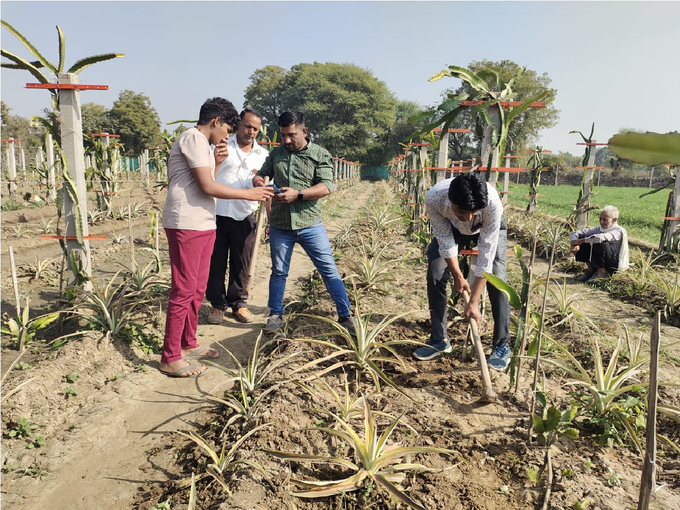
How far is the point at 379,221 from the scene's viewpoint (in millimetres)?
7629

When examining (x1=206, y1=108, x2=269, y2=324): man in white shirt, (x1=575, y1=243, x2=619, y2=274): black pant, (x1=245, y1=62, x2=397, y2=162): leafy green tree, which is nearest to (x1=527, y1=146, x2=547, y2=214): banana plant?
(x1=575, y1=243, x2=619, y2=274): black pant

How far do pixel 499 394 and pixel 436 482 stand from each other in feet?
2.78

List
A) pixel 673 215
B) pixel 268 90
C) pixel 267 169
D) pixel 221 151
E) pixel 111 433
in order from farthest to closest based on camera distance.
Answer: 1. pixel 268 90
2. pixel 673 215
3. pixel 267 169
4. pixel 221 151
5. pixel 111 433

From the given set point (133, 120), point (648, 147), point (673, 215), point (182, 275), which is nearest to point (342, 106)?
point (133, 120)

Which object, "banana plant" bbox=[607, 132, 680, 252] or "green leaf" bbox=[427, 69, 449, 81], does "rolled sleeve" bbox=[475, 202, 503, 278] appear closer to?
"green leaf" bbox=[427, 69, 449, 81]

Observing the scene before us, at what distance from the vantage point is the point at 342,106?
4566 cm

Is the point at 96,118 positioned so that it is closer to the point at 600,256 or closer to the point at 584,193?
the point at 584,193

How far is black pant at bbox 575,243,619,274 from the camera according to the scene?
5.31 m

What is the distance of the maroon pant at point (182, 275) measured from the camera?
111 inches

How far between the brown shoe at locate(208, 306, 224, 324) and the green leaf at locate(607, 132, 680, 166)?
3.56 m

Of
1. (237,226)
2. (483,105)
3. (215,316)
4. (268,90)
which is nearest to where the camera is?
(483,105)

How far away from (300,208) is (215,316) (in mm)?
1372

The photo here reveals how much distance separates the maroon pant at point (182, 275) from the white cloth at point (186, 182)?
0.24 ft

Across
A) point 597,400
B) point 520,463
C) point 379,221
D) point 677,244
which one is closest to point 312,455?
point 520,463
